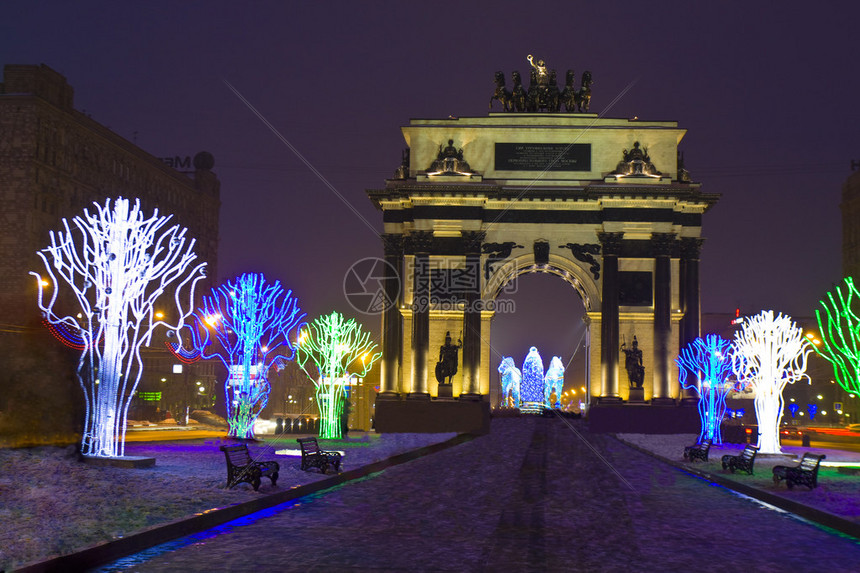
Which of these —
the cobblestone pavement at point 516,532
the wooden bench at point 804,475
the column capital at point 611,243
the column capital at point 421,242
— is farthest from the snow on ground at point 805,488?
the column capital at point 421,242

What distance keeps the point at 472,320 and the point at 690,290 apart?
11653 millimetres

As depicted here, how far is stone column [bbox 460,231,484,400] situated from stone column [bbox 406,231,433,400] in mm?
1913

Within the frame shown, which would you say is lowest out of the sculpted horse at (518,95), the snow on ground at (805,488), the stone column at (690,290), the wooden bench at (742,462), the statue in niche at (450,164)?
the snow on ground at (805,488)

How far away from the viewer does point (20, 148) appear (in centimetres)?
6888

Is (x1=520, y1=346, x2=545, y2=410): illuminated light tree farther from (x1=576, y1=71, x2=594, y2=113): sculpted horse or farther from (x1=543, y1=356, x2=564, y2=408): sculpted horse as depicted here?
(x1=576, y1=71, x2=594, y2=113): sculpted horse

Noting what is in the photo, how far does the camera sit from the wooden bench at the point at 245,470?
55.6 ft

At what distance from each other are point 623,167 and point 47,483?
1412 inches

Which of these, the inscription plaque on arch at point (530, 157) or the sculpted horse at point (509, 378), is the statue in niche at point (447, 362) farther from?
the sculpted horse at point (509, 378)

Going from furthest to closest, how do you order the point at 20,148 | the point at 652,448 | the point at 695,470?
the point at 20,148, the point at 652,448, the point at 695,470

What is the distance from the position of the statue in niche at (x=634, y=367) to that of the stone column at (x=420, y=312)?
33.2ft

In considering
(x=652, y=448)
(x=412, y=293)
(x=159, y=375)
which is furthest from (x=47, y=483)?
(x=159, y=375)

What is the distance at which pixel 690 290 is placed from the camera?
47.6 metres

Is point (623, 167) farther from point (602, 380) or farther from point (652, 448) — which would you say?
point (652, 448)

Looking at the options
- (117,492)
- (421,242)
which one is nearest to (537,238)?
(421,242)
